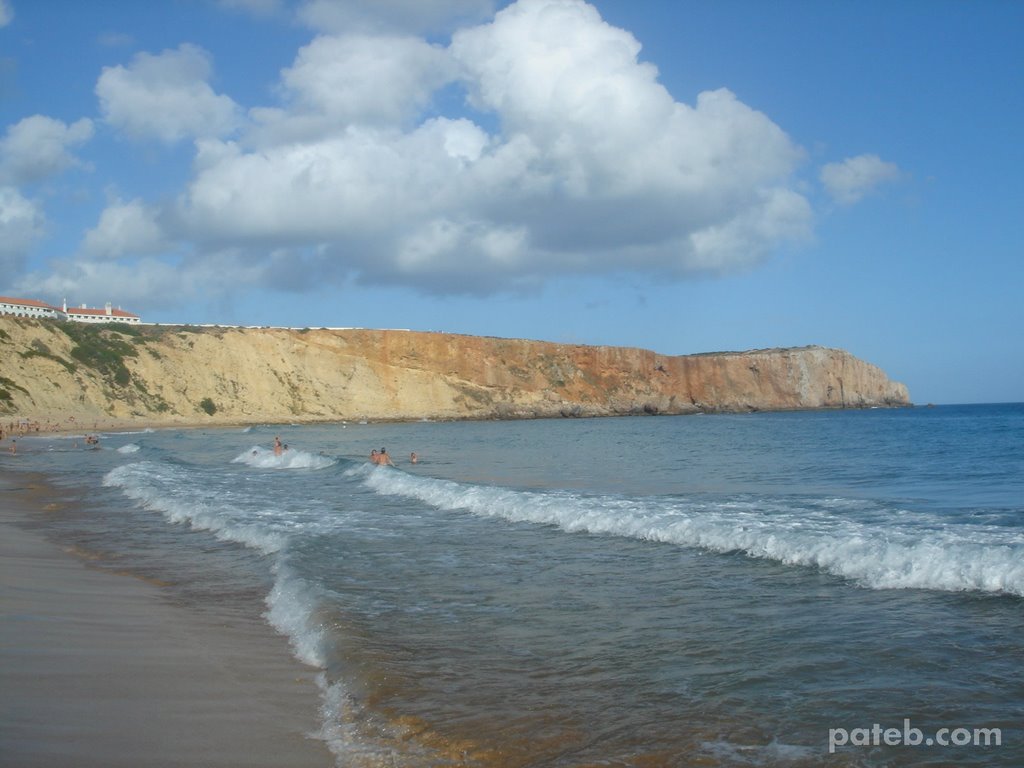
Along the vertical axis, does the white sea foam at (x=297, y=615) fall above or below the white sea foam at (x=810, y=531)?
below

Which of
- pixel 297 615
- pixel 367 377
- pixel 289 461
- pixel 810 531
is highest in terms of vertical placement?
pixel 367 377

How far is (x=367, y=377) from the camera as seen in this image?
92.5 metres

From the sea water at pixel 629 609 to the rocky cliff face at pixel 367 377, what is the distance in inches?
2252

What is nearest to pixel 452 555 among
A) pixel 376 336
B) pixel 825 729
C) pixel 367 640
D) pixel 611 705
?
pixel 367 640

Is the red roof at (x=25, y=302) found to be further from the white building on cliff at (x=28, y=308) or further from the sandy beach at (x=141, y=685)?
the sandy beach at (x=141, y=685)

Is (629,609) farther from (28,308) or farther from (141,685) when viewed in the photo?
(28,308)

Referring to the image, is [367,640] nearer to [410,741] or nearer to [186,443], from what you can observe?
[410,741]

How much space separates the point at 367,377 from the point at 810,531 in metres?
83.2

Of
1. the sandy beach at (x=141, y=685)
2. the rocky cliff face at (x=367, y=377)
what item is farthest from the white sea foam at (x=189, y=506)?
the rocky cliff face at (x=367, y=377)

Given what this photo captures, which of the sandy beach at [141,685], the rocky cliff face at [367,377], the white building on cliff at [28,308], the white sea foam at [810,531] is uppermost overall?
the white building on cliff at [28,308]

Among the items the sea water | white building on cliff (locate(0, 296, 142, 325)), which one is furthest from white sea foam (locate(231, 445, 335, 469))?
white building on cliff (locate(0, 296, 142, 325))

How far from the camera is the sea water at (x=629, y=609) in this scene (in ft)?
16.5

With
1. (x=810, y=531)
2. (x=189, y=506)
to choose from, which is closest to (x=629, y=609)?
(x=810, y=531)

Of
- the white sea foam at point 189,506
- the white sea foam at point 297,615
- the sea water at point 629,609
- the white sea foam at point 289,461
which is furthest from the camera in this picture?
the white sea foam at point 289,461
